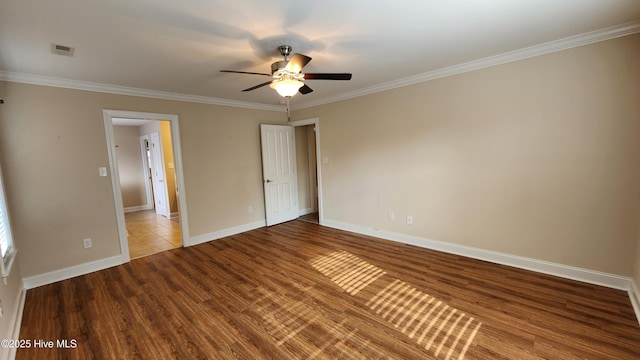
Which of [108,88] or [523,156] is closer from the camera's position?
[523,156]

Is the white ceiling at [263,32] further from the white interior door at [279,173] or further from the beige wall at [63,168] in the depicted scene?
the white interior door at [279,173]

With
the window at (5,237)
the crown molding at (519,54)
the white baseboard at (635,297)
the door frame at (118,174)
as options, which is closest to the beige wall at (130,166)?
the door frame at (118,174)

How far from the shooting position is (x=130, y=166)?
7.17 meters

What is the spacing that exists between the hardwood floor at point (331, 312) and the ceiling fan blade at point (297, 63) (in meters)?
2.15

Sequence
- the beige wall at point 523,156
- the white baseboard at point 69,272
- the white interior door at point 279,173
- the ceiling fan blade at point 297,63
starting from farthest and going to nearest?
1. the white interior door at point 279,173
2. the white baseboard at point 69,272
3. the beige wall at point 523,156
4. the ceiling fan blade at point 297,63

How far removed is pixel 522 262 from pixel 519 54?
90.7 inches

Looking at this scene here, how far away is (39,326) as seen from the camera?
229 cm

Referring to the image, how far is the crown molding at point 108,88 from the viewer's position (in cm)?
285

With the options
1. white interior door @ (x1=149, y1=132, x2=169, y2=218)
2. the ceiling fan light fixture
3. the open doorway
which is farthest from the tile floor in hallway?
the ceiling fan light fixture

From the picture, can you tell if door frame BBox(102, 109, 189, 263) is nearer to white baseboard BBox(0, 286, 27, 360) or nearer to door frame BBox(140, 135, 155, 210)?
white baseboard BBox(0, 286, 27, 360)

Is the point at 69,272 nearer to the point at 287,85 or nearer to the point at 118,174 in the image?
the point at 118,174

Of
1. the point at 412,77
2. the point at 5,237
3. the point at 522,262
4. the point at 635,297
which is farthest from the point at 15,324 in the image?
the point at 635,297

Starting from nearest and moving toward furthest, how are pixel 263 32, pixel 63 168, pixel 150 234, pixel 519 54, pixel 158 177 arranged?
pixel 263 32 < pixel 519 54 < pixel 63 168 < pixel 150 234 < pixel 158 177

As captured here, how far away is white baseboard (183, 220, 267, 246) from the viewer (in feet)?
13.9
